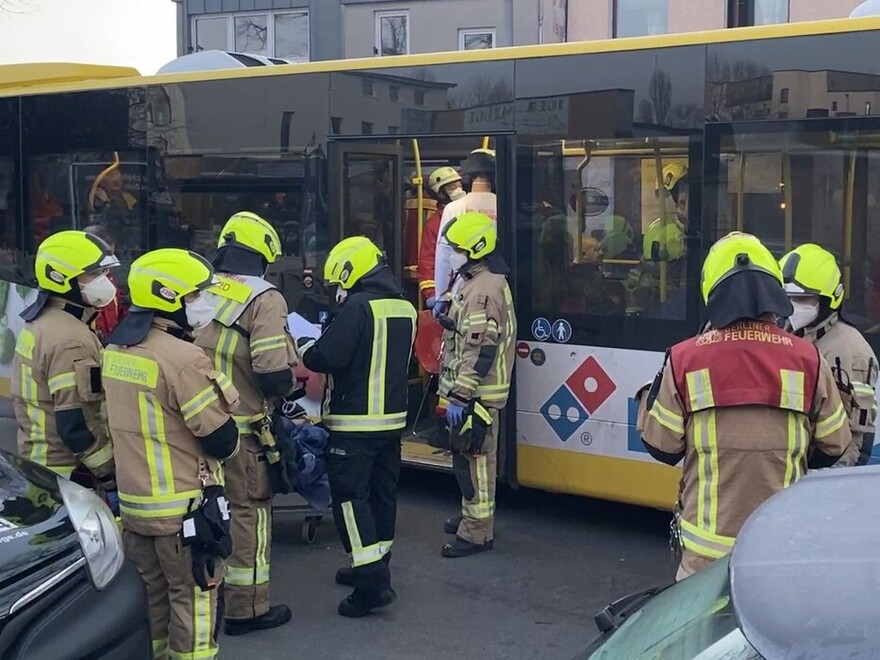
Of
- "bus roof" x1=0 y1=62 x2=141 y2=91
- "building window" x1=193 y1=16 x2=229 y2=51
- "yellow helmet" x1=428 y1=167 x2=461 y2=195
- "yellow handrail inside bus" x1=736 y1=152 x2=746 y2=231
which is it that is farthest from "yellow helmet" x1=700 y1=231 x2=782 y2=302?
"building window" x1=193 y1=16 x2=229 y2=51

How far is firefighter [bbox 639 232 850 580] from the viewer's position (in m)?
3.74

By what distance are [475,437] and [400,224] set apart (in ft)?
6.62

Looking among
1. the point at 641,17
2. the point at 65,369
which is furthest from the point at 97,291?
the point at 641,17

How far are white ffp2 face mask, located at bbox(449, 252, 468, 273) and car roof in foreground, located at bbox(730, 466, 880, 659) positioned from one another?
4.48 m

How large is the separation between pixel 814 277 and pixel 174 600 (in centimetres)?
281

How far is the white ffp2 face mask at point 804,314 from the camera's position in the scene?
471 cm

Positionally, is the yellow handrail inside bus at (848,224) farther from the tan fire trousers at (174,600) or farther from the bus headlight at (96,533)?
the bus headlight at (96,533)

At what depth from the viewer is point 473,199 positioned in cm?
716

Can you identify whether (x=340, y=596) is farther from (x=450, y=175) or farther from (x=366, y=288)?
(x=450, y=175)

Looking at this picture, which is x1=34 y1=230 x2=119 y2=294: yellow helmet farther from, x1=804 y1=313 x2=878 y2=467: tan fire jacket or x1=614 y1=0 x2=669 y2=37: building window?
x1=614 y1=0 x2=669 y2=37: building window

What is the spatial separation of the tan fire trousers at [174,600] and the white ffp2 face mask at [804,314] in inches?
97.5

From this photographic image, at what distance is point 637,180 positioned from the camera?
6441 millimetres

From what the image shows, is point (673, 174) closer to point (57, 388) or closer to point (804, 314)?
point (804, 314)

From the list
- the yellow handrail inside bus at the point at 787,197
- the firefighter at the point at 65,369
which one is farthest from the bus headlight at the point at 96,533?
the yellow handrail inside bus at the point at 787,197
